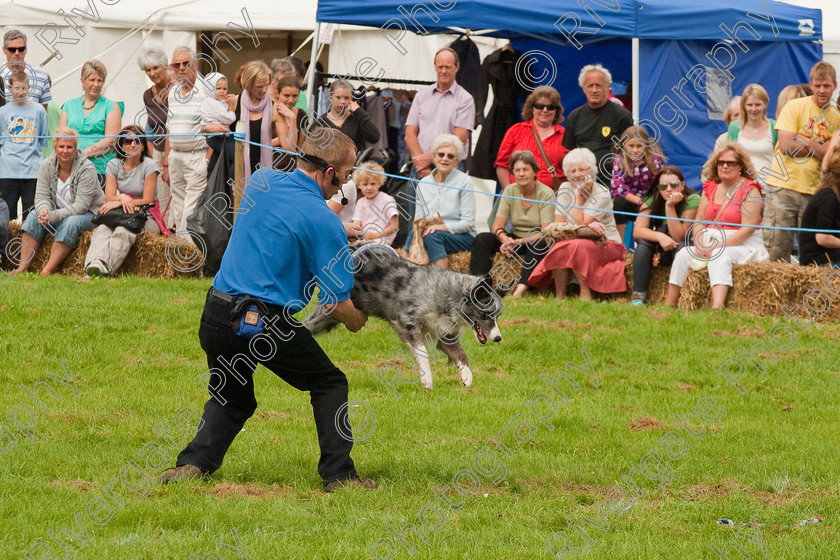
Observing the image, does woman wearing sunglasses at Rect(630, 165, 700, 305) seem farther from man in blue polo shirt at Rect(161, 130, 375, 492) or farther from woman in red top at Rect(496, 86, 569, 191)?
man in blue polo shirt at Rect(161, 130, 375, 492)

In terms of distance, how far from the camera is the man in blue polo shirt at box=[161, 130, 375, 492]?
6.07 meters

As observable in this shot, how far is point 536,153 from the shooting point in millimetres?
13766

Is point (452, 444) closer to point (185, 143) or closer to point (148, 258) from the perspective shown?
point (148, 258)

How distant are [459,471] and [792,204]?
7.10 metres

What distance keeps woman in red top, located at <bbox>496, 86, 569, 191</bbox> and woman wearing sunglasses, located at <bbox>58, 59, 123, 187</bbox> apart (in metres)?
5.14

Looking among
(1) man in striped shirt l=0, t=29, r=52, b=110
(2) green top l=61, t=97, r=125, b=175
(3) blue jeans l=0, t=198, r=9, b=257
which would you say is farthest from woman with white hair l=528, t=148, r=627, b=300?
(1) man in striped shirt l=0, t=29, r=52, b=110

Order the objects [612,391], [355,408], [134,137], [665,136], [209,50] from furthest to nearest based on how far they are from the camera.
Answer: [209,50] < [665,136] < [134,137] < [612,391] < [355,408]

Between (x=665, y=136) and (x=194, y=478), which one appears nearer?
(x=194, y=478)

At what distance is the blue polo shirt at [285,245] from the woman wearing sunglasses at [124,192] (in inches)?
303

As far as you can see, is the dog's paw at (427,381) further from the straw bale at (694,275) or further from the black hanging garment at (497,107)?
the black hanging garment at (497,107)

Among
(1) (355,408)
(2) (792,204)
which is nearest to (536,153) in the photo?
(2) (792,204)

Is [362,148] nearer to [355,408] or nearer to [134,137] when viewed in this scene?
[134,137]

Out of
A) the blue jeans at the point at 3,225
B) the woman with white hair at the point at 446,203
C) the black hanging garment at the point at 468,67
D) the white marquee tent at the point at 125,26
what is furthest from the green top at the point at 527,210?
the white marquee tent at the point at 125,26

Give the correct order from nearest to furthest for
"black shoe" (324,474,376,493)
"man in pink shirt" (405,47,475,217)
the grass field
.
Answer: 1. the grass field
2. "black shoe" (324,474,376,493)
3. "man in pink shirt" (405,47,475,217)
